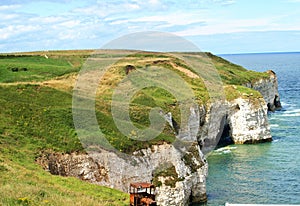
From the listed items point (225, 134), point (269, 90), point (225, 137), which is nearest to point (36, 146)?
point (225, 137)

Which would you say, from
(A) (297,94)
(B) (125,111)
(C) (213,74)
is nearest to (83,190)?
(B) (125,111)

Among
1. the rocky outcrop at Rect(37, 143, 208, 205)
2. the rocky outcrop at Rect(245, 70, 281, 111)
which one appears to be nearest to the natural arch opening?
the rocky outcrop at Rect(37, 143, 208, 205)

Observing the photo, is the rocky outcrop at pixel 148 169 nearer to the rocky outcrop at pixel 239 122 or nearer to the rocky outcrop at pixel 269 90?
the rocky outcrop at pixel 239 122

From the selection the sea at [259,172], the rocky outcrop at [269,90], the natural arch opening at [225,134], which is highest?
the rocky outcrop at [269,90]

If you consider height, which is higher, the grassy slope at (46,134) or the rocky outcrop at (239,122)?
the grassy slope at (46,134)

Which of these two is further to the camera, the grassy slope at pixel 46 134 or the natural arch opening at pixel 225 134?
the natural arch opening at pixel 225 134

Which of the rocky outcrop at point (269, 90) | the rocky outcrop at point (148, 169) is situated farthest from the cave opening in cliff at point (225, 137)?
the rocky outcrop at point (269, 90)

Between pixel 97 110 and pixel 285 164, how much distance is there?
28.7m

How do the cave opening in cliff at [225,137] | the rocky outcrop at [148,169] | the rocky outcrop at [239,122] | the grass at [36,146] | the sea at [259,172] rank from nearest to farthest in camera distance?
the grass at [36,146], the rocky outcrop at [148,169], the sea at [259,172], the rocky outcrop at [239,122], the cave opening in cliff at [225,137]

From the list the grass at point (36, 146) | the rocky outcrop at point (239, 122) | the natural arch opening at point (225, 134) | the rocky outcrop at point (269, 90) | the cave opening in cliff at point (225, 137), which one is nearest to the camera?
the grass at point (36, 146)

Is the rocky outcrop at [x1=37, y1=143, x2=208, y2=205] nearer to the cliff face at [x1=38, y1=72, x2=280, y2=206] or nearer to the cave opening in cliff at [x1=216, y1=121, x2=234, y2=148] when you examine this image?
the cliff face at [x1=38, y1=72, x2=280, y2=206]

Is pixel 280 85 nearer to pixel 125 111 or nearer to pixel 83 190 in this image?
pixel 125 111

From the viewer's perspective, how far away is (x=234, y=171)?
61.5 metres

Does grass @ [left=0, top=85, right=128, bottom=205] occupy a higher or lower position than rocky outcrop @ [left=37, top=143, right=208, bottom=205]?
higher
